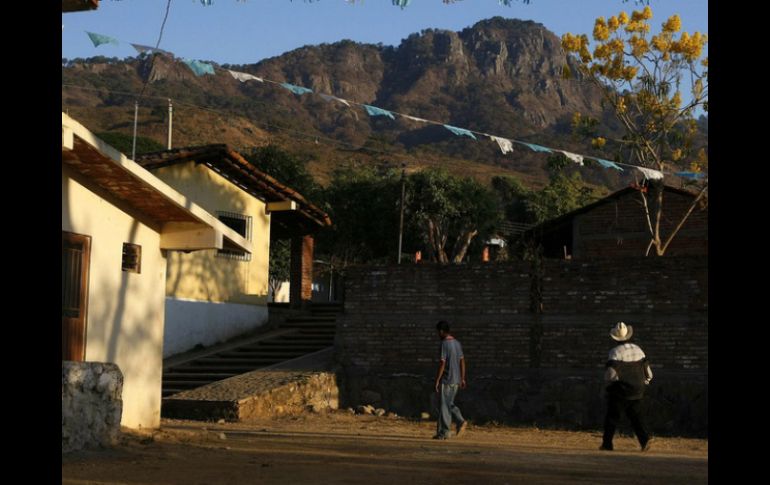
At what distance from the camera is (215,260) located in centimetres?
2681

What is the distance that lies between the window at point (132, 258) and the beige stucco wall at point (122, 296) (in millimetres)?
74

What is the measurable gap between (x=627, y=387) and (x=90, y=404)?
7118mm

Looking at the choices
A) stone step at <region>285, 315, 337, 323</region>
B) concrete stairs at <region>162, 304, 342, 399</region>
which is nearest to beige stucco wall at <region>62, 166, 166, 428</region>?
concrete stairs at <region>162, 304, 342, 399</region>

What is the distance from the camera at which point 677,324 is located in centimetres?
1959

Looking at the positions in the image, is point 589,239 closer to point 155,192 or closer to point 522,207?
point 155,192

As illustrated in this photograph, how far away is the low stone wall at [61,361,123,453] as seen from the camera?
40.2 ft

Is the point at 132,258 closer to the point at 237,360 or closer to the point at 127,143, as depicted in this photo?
the point at 237,360

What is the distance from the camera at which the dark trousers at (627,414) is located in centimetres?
1498

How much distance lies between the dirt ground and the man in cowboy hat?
307 mm

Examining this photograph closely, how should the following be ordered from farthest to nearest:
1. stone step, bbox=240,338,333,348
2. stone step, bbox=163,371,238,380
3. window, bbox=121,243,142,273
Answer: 1. stone step, bbox=240,338,333,348
2. stone step, bbox=163,371,238,380
3. window, bbox=121,243,142,273

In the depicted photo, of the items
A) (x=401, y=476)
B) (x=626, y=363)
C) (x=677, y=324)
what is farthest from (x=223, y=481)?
(x=677, y=324)

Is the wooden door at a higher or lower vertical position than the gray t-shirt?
higher

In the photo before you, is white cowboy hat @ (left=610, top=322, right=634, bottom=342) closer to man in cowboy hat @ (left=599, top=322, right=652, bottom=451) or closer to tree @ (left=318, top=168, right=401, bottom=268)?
man in cowboy hat @ (left=599, top=322, right=652, bottom=451)
